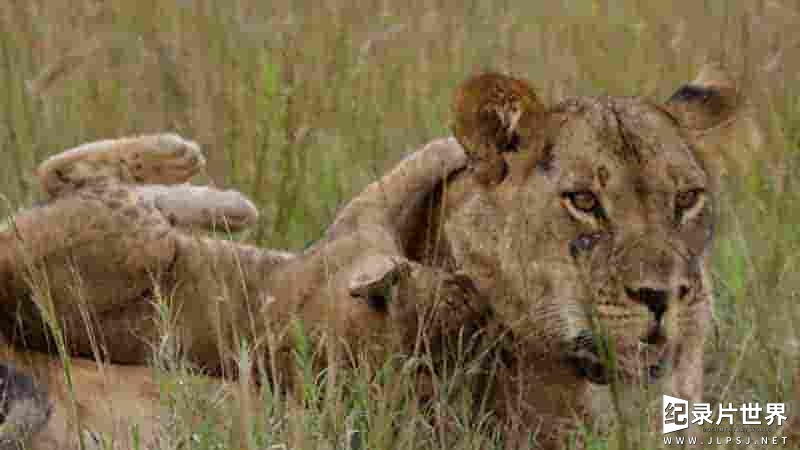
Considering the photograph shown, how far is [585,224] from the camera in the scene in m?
3.48

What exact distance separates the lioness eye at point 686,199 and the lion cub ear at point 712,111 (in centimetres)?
26

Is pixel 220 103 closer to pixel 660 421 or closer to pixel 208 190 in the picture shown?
pixel 208 190

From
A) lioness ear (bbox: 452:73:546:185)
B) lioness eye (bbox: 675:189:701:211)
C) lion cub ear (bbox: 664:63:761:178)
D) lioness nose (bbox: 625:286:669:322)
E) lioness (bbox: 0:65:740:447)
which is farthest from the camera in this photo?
lion cub ear (bbox: 664:63:761:178)

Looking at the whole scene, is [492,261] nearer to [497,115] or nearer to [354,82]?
[497,115]

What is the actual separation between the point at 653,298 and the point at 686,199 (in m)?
0.32

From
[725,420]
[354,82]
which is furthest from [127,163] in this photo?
[354,82]

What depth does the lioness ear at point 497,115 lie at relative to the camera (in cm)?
365

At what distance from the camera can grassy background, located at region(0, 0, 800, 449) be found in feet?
16.6

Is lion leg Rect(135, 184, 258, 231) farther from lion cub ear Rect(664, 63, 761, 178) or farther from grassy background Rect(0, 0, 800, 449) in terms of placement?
lion cub ear Rect(664, 63, 761, 178)

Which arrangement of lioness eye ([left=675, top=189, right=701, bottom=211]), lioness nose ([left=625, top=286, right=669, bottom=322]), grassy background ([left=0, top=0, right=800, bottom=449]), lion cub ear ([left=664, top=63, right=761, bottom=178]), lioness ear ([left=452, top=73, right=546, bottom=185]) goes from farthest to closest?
grassy background ([left=0, top=0, right=800, bottom=449]), lion cub ear ([left=664, top=63, right=761, bottom=178]), lioness ear ([left=452, top=73, right=546, bottom=185]), lioness eye ([left=675, top=189, right=701, bottom=211]), lioness nose ([left=625, top=286, right=669, bottom=322])

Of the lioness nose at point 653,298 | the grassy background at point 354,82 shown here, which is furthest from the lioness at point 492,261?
the grassy background at point 354,82

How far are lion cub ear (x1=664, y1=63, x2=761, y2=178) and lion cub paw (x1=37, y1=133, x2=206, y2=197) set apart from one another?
1.28 m

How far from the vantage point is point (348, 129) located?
5984 mm

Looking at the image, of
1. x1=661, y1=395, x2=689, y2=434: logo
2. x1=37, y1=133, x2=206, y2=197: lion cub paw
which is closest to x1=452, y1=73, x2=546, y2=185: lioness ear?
x1=661, y1=395, x2=689, y2=434: logo
